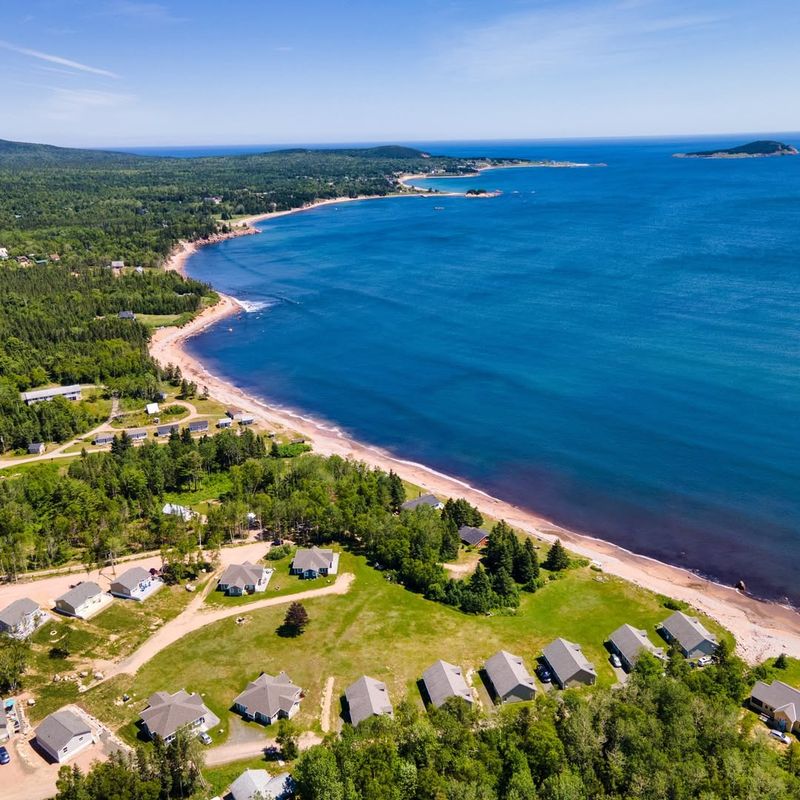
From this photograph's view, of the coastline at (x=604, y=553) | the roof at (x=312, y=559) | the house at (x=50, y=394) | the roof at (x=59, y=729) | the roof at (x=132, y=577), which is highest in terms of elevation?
the house at (x=50, y=394)

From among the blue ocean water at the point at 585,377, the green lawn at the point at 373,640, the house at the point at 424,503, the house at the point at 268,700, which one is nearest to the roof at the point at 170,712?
the green lawn at the point at 373,640

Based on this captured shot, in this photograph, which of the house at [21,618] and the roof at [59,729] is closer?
the roof at [59,729]

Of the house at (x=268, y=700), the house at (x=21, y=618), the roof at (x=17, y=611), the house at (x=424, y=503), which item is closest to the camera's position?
the house at (x=268, y=700)

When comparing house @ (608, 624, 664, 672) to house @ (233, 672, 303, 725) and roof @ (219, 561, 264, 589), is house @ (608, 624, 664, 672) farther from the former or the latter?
roof @ (219, 561, 264, 589)

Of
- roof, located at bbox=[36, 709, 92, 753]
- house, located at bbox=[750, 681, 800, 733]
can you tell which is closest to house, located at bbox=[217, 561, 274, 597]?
roof, located at bbox=[36, 709, 92, 753]

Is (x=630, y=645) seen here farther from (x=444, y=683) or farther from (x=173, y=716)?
(x=173, y=716)

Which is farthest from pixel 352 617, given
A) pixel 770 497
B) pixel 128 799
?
pixel 770 497

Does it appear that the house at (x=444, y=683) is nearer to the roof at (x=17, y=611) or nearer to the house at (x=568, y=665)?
the house at (x=568, y=665)
